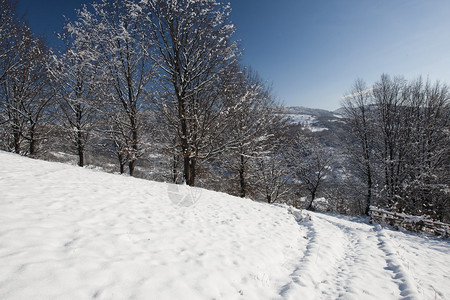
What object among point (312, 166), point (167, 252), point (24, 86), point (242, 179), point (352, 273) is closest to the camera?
point (167, 252)

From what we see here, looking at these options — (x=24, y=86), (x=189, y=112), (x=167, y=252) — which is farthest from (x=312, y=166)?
(x=24, y=86)

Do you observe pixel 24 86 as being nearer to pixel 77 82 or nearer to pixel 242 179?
pixel 77 82

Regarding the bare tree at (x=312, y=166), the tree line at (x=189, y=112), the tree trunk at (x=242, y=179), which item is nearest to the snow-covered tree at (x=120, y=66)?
the tree line at (x=189, y=112)

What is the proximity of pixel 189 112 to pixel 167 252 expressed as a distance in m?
7.50

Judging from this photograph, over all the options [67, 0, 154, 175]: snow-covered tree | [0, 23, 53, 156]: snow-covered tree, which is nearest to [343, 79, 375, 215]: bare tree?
[67, 0, 154, 175]: snow-covered tree

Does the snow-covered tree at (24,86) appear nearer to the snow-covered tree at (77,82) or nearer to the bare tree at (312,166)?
the snow-covered tree at (77,82)

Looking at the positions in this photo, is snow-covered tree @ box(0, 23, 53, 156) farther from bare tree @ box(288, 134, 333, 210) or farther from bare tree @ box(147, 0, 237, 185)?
bare tree @ box(288, 134, 333, 210)

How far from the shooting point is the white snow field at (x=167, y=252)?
2770 millimetres

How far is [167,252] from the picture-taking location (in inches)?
154

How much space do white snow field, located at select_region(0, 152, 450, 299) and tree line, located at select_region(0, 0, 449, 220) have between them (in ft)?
13.3

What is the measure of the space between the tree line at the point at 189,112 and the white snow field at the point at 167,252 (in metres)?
4.05

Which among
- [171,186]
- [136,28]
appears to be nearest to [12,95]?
[136,28]

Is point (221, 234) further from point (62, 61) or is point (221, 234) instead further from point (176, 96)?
point (62, 61)

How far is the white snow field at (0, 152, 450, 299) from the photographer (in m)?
2.77
